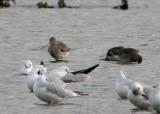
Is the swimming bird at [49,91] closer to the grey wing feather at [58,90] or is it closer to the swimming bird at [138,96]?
the grey wing feather at [58,90]

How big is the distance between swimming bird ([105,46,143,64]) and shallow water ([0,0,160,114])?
24 cm

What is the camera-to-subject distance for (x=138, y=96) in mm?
11805

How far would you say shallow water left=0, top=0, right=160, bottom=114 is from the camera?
42.3 ft

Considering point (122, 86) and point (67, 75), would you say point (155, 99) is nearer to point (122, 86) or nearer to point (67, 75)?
point (122, 86)

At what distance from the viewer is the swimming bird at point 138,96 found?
11812 mm

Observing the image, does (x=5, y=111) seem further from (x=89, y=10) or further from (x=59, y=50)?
(x=89, y=10)

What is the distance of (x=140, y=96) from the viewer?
11828 mm

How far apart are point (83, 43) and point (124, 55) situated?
4391 millimetres

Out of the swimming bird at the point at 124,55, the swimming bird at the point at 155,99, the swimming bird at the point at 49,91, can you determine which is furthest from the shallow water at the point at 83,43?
the swimming bird at the point at 155,99

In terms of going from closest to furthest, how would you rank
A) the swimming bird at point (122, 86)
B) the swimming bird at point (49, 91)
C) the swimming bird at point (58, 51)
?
the swimming bird at point (49, 91) < the swimming bird at point (122, 86) < the swimming bird at point (58, 51)

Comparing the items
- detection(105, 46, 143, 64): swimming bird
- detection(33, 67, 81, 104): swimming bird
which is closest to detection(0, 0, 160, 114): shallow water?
detection(33, 67, 81, 104): swimming bird

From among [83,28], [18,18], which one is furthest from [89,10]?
[83,28]

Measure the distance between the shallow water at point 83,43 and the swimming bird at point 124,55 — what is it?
24 cm

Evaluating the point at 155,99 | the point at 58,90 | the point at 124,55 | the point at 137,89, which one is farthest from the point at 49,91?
the point at 124,55
